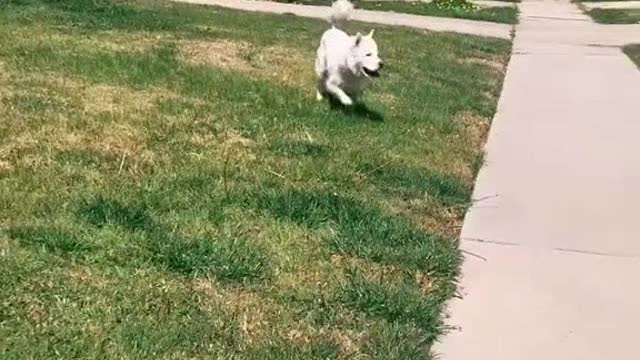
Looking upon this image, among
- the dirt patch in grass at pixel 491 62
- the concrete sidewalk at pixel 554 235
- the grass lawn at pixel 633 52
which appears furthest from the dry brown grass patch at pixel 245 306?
the grass lawn at pixel 633 52

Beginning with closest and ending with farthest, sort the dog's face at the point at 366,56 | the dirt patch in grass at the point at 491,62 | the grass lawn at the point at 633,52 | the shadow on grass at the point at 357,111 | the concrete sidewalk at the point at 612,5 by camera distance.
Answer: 1. the dog's face at the point at 366,56
2. the shadow on grass at the point at 357,111
3. the dirt patch in grass at the point at 491,62
4. the grass lawn at the point at 633,52
5. the concrete sidewalk at the point at 612,5

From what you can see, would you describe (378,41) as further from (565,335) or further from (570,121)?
(565,335)

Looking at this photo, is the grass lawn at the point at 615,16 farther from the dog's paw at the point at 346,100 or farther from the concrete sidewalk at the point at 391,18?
the dog's paw at the point at 346,100

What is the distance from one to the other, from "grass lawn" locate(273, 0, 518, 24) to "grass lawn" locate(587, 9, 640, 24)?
4.95 ft

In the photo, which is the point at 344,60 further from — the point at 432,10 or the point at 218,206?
the point at 432,10

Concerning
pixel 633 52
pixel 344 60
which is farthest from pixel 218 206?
pixel 633 52

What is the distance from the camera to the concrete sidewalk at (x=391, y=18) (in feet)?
54.1

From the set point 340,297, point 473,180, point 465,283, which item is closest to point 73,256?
point 340,297

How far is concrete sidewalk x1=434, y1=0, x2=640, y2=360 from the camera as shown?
4.01 metres

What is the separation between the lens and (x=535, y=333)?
4020mm

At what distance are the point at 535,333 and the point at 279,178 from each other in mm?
2069

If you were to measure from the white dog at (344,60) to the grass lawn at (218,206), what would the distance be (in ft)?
0.64

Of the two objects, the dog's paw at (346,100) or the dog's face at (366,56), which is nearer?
the dog's face at (366,56)

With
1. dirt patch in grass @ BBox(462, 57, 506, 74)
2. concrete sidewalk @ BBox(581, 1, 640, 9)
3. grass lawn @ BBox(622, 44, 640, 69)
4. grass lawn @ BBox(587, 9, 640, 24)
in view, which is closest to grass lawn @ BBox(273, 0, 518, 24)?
grass lawn @ BBox(587, 9, 640, 24)
